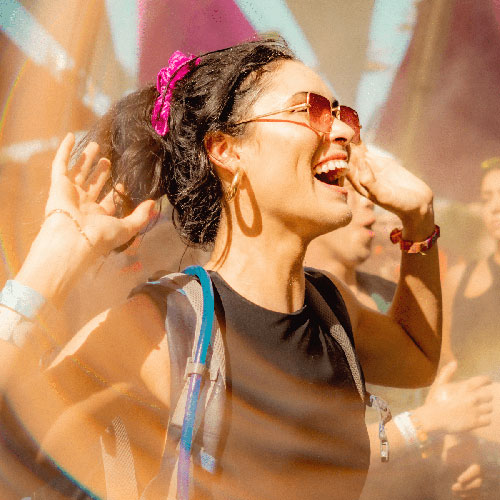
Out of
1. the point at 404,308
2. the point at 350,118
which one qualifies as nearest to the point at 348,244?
the point at 404,308

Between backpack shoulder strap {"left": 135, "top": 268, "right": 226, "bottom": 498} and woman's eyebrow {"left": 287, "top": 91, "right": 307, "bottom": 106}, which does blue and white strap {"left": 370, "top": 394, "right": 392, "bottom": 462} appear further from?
woman's eyebrow {"left": 287, "top": 91, "right": 307, "bottom": 106}

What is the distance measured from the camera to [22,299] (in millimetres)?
782

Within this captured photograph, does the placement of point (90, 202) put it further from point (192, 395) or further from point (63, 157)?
point (192, 395)

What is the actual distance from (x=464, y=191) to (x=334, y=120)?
71 cm

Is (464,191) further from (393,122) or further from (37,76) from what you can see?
(37,76)

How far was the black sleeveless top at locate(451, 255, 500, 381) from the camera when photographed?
1465mm

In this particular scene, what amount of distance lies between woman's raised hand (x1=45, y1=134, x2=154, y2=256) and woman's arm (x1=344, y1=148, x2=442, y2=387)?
442 mm

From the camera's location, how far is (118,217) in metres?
1.01

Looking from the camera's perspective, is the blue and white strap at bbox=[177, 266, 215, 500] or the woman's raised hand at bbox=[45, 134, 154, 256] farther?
the woman's raised hand at bbox=[45, 134, 154, 256]

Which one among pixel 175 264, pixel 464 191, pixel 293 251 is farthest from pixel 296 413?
pixel 464 191

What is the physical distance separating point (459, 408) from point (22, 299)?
3.20ft

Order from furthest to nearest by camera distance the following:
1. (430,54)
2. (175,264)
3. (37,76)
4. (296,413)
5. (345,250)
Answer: (345,250) → (430,54) → (175,264) → (37,76) → (296,413)

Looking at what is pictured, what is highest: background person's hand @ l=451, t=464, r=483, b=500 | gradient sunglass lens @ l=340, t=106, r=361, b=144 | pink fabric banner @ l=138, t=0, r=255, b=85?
pink fabric banner @ l=138, t=0, r=255, b=85

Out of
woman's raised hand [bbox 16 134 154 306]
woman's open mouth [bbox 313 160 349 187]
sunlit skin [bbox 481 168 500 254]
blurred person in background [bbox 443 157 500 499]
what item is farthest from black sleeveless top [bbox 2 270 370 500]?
sunlit skin [bbox 481 168 500 254]
